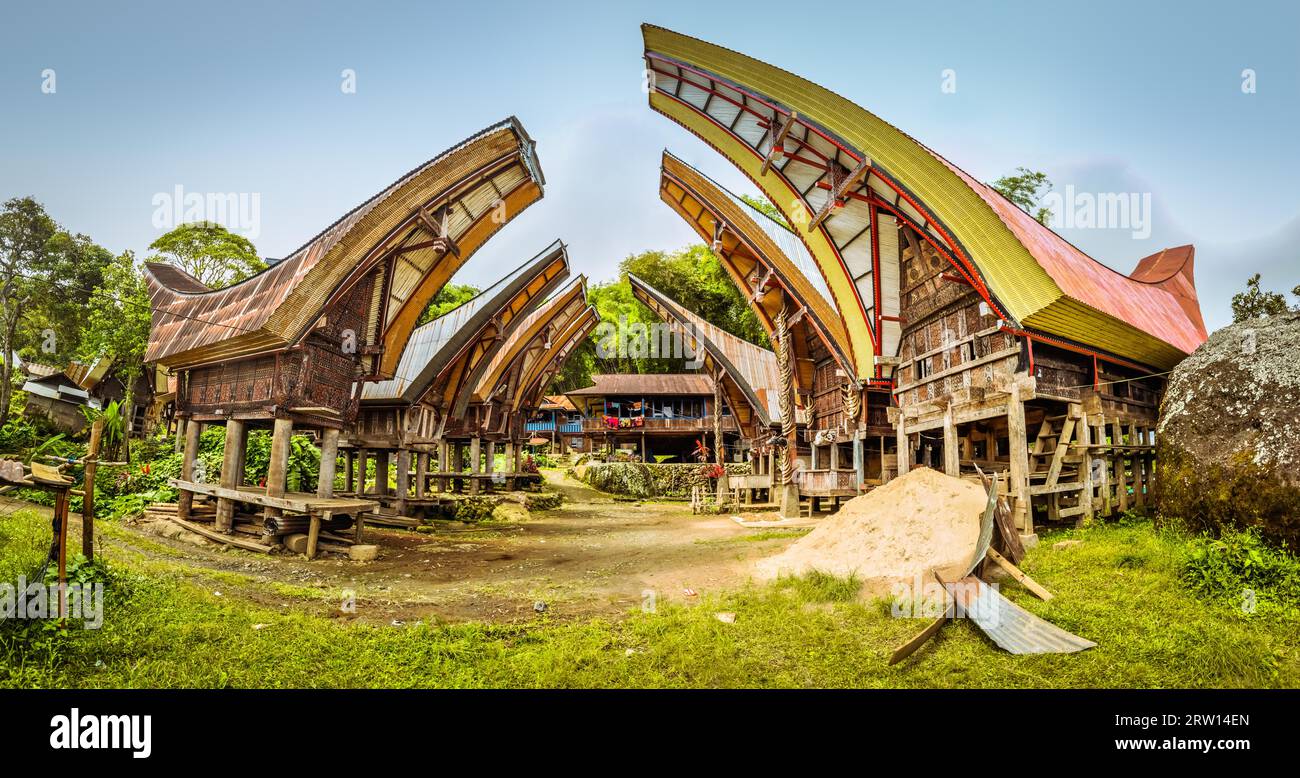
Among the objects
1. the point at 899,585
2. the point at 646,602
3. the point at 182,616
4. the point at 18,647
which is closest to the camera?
the point at 18,647

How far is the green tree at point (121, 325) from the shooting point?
2467cm

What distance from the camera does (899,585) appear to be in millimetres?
7312

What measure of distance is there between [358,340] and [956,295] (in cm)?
1428

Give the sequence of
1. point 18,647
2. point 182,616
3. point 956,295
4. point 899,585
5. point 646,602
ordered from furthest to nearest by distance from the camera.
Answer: point 956,295
point 646,602
point 899,585
point 182,616
point 18,647

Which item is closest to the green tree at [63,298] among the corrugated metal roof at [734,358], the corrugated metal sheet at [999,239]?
the corrugated metal roof at [734,358]

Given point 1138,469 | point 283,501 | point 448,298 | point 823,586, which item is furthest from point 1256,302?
point 448,298

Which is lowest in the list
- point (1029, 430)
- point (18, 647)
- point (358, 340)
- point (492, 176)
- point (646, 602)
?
point (646, 602)

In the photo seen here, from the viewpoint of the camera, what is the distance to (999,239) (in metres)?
10.5

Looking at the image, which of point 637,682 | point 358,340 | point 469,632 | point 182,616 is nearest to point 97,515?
point 358,340

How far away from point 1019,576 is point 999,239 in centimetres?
638

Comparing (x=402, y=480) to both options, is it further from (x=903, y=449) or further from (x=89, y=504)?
(x=903, y=449)

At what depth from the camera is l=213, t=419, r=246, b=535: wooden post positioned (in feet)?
43.4

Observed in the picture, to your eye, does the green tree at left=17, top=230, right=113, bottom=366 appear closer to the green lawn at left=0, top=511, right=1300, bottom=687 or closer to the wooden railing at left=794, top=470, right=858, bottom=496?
the green lawn at left=0, top=511, right=1300, bottom=687
